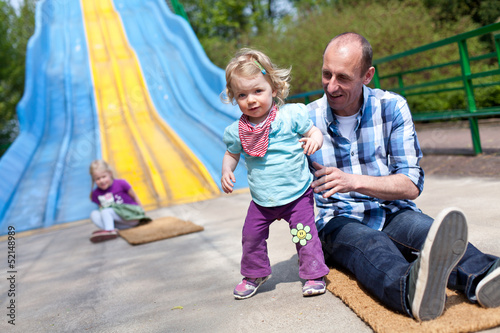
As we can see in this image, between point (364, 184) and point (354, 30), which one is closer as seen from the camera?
point (364, 184)

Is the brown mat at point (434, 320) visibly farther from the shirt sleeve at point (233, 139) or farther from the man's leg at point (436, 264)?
the shirt sleeve at point (233, 139)

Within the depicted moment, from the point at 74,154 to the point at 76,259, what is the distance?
16.1 ft

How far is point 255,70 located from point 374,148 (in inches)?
29.6

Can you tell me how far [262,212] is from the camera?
8.32 feet

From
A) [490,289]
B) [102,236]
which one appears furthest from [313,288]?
[102,236]

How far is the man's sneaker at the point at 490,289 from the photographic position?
6.19ft

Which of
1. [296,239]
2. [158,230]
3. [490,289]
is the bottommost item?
[158,230]

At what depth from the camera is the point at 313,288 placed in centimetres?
239

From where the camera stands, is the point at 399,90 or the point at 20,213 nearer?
the point at 20,213

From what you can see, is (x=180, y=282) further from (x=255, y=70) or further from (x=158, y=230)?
(x=158, y=230)

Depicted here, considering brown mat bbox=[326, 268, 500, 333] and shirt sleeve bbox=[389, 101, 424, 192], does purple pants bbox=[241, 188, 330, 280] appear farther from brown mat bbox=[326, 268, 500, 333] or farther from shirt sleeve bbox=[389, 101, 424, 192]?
shirt sleeve bbox=[389, 101, 424, 192]

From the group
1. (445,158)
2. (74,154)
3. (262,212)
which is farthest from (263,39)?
(262,212)

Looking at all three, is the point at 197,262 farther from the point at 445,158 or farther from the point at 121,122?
the point at 121,122

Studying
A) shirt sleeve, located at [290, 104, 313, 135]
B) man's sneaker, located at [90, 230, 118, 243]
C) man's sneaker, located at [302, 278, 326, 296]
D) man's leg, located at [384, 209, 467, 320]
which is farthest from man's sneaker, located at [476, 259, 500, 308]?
man's sneaker, located at [90, 230, 118, 243]
